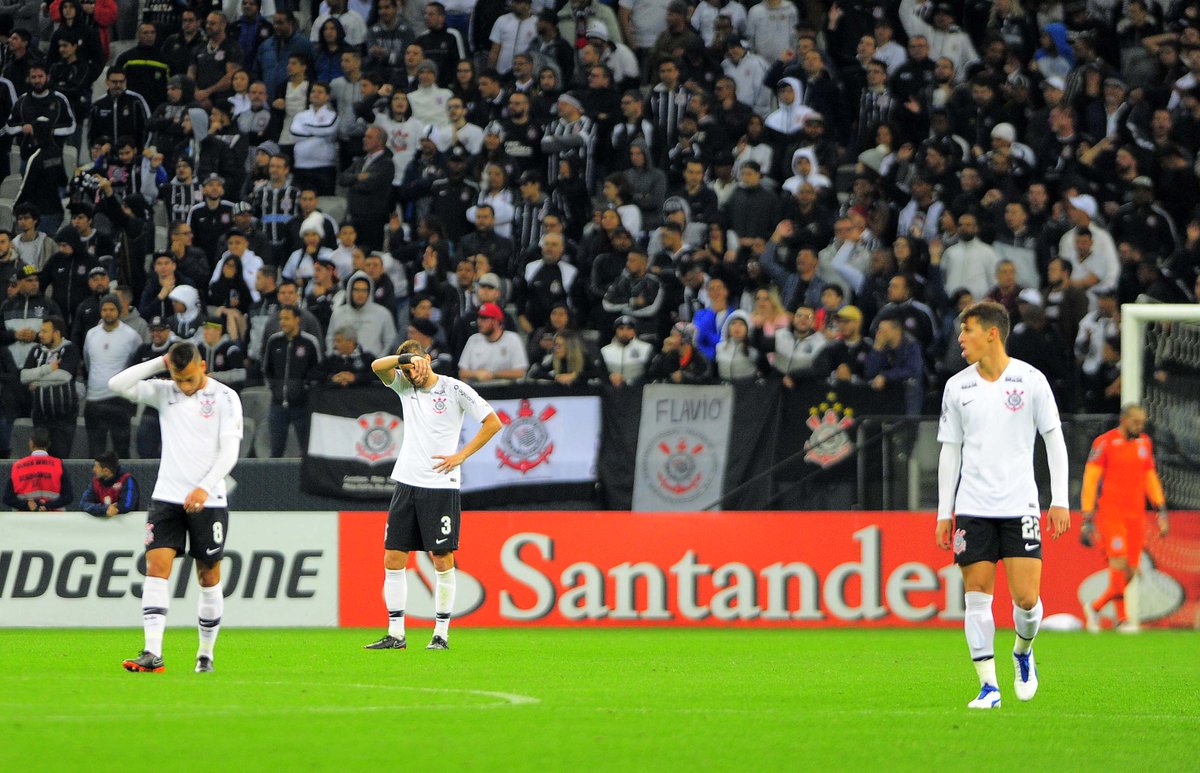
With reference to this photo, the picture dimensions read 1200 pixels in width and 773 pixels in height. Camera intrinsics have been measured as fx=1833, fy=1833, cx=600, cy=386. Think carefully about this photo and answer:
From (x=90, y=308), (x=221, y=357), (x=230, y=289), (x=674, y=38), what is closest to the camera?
(x=221, y=357)

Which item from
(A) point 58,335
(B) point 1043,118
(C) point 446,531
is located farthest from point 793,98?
(C) point 446,531

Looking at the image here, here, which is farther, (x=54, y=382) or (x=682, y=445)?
(x=54, y=382)

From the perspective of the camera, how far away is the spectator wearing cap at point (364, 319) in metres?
20.2

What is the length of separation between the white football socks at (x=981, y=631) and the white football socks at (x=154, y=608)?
4906 millimetres

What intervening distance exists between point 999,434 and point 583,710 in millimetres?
2646

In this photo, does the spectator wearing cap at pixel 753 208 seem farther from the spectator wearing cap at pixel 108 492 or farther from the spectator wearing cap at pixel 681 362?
the spectator wearing cap at pixel 108 492

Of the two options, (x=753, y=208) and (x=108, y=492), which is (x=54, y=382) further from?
(x=753, y=208)

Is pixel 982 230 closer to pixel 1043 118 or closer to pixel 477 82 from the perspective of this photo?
pixel 1043 118

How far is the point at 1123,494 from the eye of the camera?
17578 mm

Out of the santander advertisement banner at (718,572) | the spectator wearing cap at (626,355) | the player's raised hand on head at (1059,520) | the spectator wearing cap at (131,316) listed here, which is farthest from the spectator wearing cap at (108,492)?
the player's raised hand on head at (1059,520)

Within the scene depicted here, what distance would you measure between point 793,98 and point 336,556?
8.67 meters

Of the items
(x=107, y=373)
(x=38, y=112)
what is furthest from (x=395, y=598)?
(x=38, y=112)

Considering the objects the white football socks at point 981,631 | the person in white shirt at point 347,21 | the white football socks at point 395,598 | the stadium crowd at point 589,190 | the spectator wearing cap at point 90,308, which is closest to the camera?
the white football socks at point 981,631

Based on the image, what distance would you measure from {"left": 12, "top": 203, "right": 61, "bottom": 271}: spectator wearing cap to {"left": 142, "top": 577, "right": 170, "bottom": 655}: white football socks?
39.3ft
